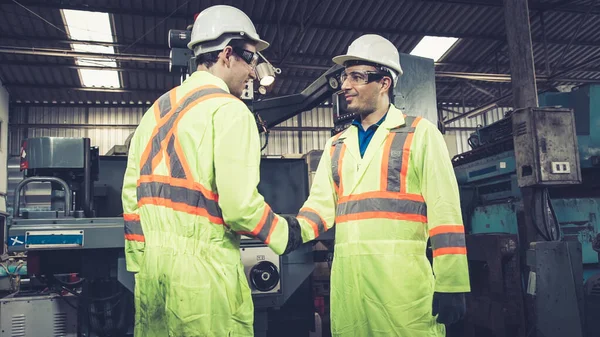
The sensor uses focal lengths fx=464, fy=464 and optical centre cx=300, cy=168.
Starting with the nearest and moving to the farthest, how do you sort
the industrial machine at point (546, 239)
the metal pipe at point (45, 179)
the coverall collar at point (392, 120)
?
the coverall collar at point (392, 120) < the metal pipe at point (45, 179) < the industrial machine at point (546, 239)

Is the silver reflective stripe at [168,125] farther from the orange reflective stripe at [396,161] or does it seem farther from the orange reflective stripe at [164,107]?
the orange reflective stripe at [396,161]

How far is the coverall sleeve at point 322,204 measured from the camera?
1.99 meters

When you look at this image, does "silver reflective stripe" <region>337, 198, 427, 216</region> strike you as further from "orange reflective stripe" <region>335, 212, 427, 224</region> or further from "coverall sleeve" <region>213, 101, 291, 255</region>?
"coverall sleeve" <region>213, 101, 291, 255</region>

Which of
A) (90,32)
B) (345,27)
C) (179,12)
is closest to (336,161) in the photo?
(179,12)

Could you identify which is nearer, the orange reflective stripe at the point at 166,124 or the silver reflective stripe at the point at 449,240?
the orange reflective stripe at the point at 166,124

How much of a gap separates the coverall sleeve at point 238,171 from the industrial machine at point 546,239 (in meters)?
A: 2.51

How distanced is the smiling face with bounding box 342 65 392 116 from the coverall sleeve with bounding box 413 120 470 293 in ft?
1.05

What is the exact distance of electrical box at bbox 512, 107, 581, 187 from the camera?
346 cm

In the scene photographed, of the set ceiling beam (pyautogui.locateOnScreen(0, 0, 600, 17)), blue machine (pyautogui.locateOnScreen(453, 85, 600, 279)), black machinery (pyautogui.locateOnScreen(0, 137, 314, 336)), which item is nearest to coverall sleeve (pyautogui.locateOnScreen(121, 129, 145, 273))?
black machinery (pyautogui.locateOnScreen(0, 137, 314, 336))

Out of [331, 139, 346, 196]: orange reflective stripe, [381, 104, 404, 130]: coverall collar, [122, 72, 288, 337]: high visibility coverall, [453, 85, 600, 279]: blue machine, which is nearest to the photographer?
[122, 72, 288, 337]: high visibility coverall

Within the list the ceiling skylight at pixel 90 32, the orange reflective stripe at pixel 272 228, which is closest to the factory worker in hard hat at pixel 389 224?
the orange reflective stripe at pixel 272 228

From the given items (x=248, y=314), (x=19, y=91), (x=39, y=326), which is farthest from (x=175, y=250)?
(x=19, y=91)

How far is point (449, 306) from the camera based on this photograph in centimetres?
168

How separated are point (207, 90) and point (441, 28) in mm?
7801
